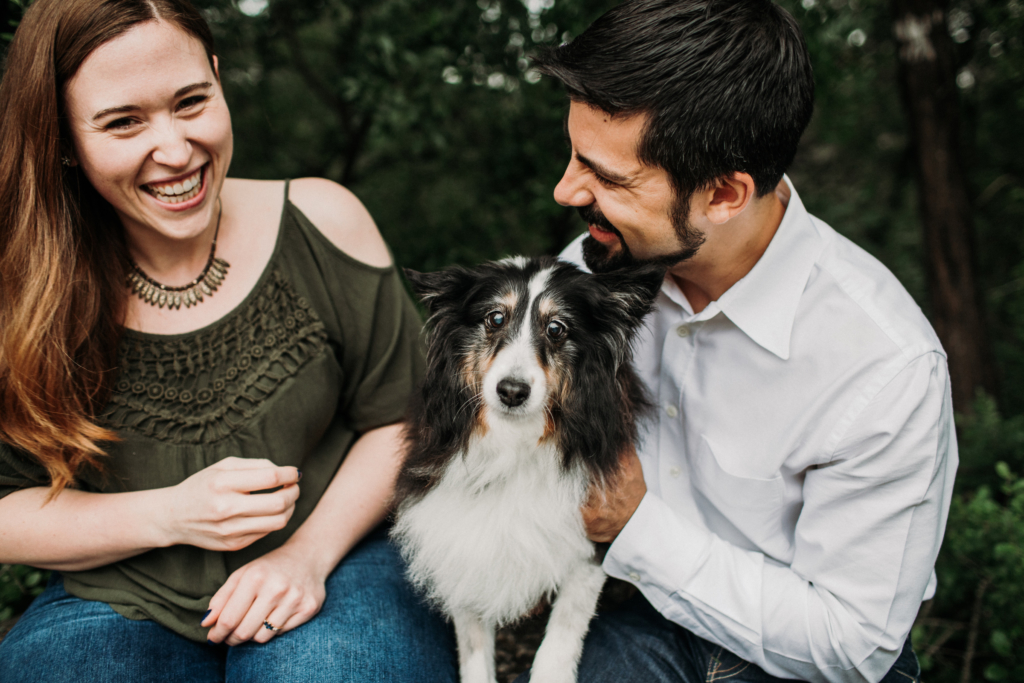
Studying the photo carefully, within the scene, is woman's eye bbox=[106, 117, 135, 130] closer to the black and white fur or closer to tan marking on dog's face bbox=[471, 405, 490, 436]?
the black and white fur

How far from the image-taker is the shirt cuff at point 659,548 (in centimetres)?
180

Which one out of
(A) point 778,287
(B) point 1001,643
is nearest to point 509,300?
(A) point 778,287

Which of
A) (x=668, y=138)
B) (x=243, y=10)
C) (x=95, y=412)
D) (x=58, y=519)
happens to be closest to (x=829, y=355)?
(x=668, y=138)

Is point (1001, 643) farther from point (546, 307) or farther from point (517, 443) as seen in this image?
point (546, 307)

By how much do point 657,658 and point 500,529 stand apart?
0.63m

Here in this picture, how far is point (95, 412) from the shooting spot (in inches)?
72.7

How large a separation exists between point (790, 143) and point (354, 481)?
1.66 metres

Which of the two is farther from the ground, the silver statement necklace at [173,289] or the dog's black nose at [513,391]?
the silver statement necklace at [173,289]

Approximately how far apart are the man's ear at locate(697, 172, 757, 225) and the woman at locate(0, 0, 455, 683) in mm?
1021

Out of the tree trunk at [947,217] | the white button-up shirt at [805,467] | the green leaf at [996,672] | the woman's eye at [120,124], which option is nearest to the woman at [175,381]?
the woman's eye at [120,124]

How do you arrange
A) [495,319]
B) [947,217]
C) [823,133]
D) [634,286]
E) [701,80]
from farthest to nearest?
1. [823,133]
2. [947,217]
3. [495,319]
4. [634,286]
5. [701,80]

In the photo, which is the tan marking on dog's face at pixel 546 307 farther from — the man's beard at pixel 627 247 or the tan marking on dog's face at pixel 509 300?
the man's beard at pixel 627 247

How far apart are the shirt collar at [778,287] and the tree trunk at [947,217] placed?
2585 millimetres

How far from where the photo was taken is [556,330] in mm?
1847
